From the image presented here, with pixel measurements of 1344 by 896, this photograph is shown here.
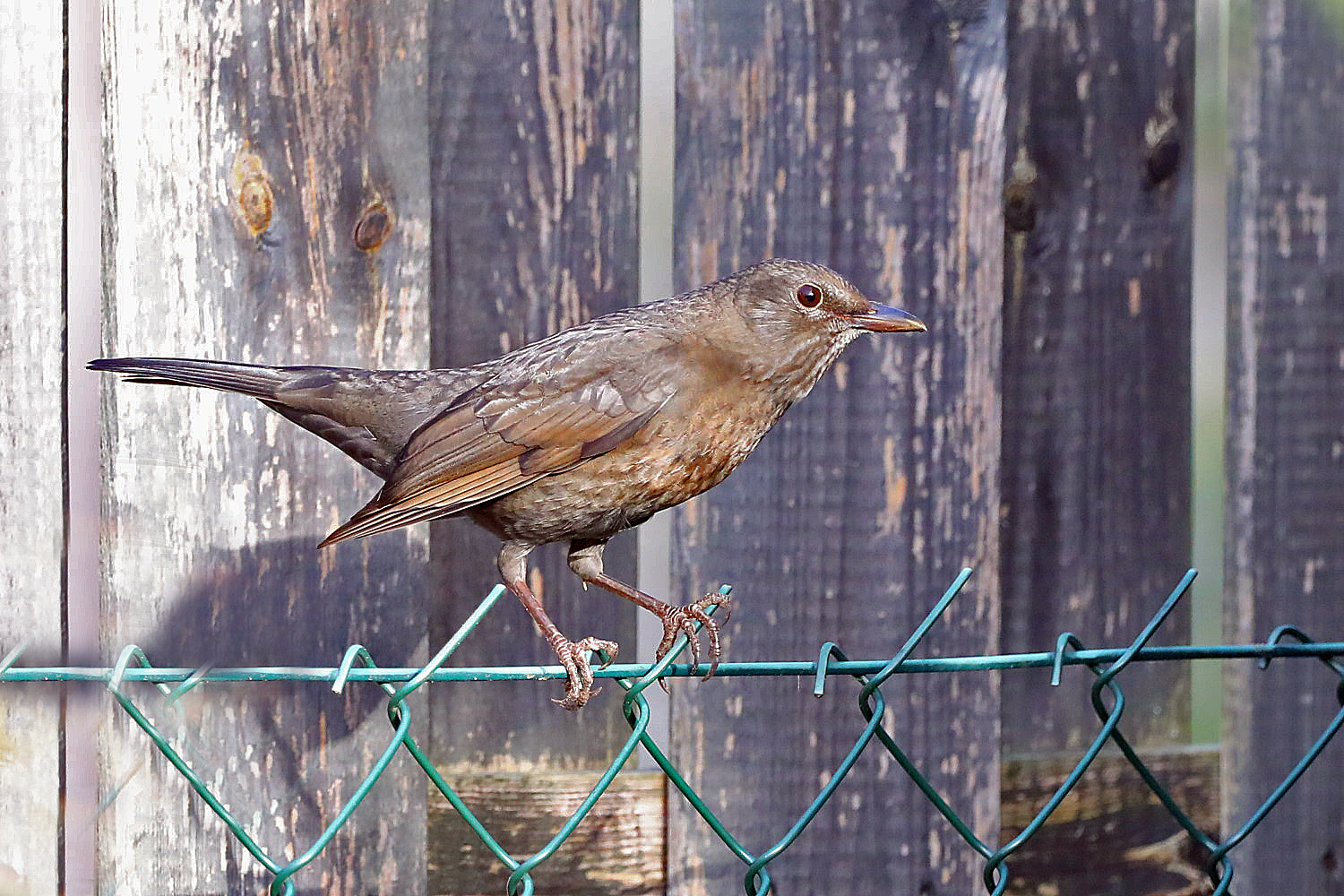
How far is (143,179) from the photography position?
6.75ft

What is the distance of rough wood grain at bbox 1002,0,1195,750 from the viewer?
7.68ft

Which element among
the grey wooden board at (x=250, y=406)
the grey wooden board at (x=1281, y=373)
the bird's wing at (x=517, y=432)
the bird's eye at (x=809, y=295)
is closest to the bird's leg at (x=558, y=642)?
the bird's wing at (x=517, y=432)

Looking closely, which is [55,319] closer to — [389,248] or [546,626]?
[389,248]

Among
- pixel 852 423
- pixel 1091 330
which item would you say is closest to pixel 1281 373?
pixel 1091 330

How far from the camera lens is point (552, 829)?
7.54ft

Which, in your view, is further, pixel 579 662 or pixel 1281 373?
pixel 1281 373

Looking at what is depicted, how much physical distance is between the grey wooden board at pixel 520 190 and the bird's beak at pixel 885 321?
1.56 ft

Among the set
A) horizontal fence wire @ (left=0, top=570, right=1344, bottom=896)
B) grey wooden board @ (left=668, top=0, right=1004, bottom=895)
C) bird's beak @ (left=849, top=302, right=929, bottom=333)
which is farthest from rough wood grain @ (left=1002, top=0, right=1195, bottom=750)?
horizontal fence wire @ (left=0, top=570, right=1344, bottom=896)

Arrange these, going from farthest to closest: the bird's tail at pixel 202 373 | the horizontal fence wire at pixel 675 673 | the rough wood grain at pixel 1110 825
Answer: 1. the rough wood grain at pixel 1110 825
2. the bird's tail at pixel 202 373
3. the horizontal fence wire at pixel 675 673

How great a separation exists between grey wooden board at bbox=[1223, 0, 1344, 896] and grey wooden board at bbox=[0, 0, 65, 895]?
2059 millimetres

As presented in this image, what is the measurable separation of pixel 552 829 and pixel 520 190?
3.68 feet

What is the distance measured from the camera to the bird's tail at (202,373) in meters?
1.84

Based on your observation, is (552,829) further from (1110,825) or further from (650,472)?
(1110,825)

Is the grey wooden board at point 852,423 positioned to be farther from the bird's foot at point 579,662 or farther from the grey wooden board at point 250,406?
the grey wooden board at point 250,406
